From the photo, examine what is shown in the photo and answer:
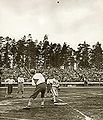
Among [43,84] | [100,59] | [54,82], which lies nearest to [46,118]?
[43,84]

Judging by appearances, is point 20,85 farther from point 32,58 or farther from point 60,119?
point 32,58

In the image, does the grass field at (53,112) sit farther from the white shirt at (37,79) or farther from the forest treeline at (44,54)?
the forest treeline at (44,54)

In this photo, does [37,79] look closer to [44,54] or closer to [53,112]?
[53,112]

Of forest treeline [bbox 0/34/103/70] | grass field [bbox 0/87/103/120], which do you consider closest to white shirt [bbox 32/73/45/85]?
grass field [bbox 0/87/103/120]

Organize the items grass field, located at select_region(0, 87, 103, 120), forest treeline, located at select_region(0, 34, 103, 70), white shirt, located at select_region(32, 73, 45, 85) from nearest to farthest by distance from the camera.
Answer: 1. grass field, located at select_region(0, 87, 103, 120)
2. white shirt, located at select_region(32, 73, 45, 85)
3. forest treeline, located at select_region(0, 34, 103, 70)

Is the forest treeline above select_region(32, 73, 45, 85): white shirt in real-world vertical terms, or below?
above

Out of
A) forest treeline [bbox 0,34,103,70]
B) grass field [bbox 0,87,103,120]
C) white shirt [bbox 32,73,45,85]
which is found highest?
forest treeline [bbox 0,34,103,70]

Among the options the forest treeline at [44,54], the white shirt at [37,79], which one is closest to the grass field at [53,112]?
the white shirt at [37,79]

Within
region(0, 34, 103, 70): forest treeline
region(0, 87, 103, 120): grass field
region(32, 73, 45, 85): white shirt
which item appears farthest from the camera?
region(0, 34, 103, 70): forest treeline

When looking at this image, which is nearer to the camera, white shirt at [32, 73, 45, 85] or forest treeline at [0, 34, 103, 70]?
white shirt at [32, 73, 45, 85]

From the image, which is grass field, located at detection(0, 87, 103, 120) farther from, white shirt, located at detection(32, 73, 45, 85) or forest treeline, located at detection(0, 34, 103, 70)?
forest treeline, located at detection(0, 34, 103, 70)

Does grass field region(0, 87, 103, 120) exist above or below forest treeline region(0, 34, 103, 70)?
below

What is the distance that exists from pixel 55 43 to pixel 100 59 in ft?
56.3

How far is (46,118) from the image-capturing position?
10.9 metres
